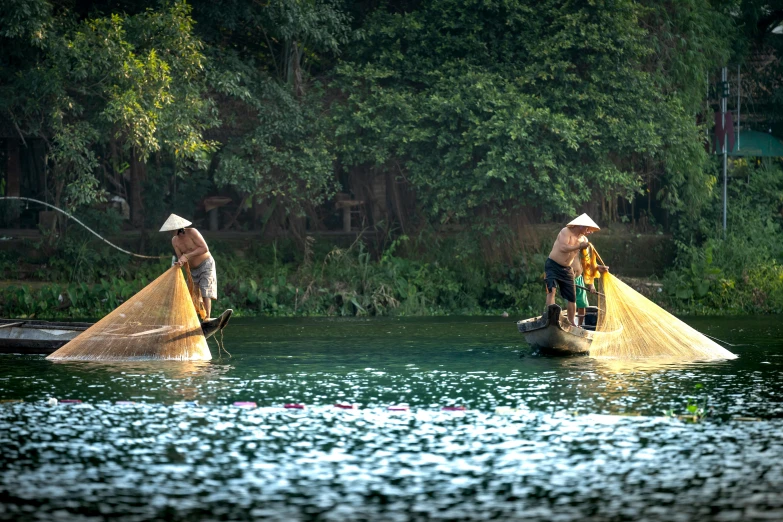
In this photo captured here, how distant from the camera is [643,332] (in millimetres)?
14102

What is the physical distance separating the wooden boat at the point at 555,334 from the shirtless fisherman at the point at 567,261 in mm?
369

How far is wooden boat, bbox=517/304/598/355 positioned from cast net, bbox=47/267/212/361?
416 cm

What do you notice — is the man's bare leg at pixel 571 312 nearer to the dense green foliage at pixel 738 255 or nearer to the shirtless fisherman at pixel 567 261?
the shirtless fisherman at pixel 567 261

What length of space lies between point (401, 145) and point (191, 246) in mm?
8525

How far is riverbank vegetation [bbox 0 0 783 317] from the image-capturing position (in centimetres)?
2153

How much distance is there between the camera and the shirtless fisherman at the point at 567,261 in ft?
48.5

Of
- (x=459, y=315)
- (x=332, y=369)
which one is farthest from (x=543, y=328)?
(x=459, y=315)

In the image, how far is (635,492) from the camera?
23.4ft

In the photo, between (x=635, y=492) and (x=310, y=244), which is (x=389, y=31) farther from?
(x=635, y=492)

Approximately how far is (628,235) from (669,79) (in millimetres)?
3813

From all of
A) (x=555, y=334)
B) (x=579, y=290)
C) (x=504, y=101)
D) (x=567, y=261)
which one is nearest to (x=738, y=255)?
(x=504, y=101)

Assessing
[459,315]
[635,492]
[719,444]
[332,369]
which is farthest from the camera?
[459,315]

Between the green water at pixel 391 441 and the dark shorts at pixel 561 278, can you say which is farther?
the dark shorts at pixel 561 278

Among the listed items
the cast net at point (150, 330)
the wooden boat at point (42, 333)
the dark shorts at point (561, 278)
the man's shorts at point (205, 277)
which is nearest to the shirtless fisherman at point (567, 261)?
the dark shorts at point (561, 278)
